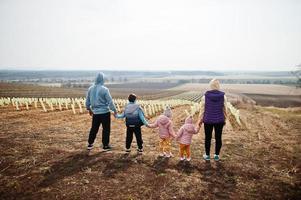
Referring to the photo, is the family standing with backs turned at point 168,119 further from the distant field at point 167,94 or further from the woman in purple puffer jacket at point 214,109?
the distant field at point 167,94

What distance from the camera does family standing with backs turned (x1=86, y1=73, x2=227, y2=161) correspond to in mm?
7570

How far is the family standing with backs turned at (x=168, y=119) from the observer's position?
24.8ft

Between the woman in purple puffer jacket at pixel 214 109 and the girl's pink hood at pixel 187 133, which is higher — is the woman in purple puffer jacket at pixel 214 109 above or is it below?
above

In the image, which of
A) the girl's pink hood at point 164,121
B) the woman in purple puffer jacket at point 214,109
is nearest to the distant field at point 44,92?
the girl's pink hood at point 164,121

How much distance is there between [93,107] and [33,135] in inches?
167

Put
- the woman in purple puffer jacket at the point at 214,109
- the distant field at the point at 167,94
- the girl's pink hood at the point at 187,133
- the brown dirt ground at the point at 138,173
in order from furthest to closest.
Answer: the distant field at the point at 167,94
the girl's pink hood at the point at 187,133
the woman in purple puffer jacket at the point at 214,109
the brown dirt ground at the point at 138,173

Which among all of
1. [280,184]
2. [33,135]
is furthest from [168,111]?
[33,135]

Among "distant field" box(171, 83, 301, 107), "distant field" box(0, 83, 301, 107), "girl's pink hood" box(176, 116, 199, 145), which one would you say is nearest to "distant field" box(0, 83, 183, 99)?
"distant field" box(0, 83, 301, 107)

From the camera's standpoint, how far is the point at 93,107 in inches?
329

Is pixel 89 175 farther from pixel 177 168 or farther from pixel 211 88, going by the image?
pixel 211 88

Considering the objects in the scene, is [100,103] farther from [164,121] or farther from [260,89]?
[260,89]

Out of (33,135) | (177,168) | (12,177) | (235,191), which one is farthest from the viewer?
(33,135)

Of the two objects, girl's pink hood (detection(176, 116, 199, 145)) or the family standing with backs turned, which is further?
girl's pink hood (detection(176, 116, 199, 145))

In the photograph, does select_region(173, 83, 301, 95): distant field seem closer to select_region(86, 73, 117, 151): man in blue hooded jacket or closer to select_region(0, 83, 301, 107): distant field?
select_region(0, 83, 301, 107): distant field
